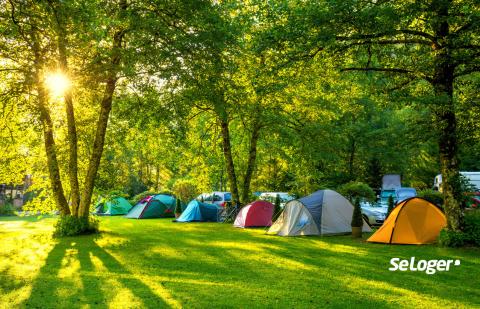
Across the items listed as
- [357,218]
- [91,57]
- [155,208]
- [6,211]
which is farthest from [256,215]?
[6,211]

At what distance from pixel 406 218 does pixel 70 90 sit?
12762 mm

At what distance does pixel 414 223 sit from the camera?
14.7 metres

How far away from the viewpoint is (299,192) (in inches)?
1005

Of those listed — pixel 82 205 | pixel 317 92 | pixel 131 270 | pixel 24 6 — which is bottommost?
pixel 131 270

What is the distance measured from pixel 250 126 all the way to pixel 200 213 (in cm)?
699

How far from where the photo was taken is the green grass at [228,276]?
24.7 ft

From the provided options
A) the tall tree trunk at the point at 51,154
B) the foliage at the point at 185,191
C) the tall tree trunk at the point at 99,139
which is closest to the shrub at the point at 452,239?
the tall tree trunk at the point at 99,139

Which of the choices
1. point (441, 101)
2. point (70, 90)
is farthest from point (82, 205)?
point (441, 101)

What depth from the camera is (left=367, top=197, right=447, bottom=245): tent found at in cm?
1449

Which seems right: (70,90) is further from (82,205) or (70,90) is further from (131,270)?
(131,270)

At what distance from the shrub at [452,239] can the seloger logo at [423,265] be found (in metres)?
2.43

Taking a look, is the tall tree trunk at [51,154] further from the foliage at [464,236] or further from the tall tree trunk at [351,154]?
the tall tree trunk at [351,154]

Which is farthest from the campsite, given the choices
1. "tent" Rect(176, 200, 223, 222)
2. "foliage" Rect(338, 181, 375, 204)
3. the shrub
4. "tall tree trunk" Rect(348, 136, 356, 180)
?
"tall tree trunk" Rect(348, 136, 356, 180)

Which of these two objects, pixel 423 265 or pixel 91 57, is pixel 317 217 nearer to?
pixel 423 265
